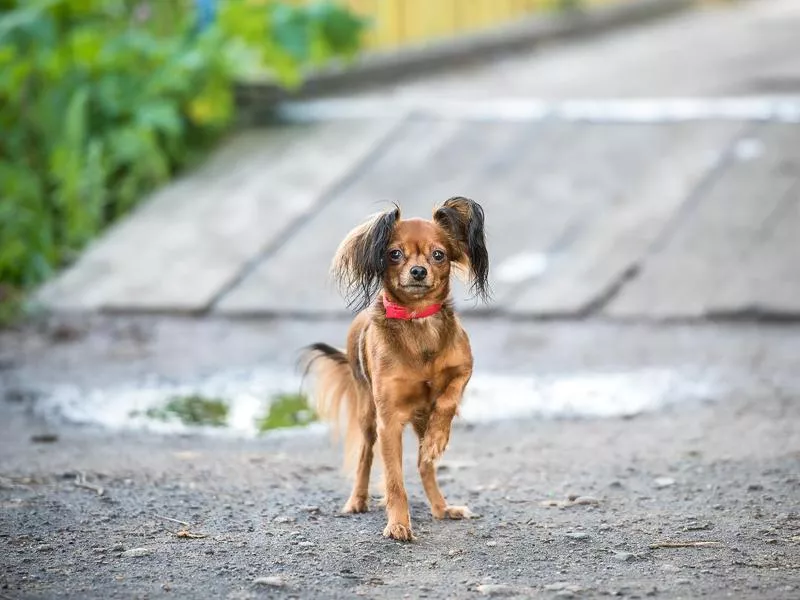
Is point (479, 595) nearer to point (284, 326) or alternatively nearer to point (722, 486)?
point (722, 486)

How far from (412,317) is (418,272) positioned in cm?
23

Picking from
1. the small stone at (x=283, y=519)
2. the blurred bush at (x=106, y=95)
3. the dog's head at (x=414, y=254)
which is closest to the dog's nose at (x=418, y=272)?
the dog's head at (x=414, y=254)

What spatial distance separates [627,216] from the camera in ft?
32.1

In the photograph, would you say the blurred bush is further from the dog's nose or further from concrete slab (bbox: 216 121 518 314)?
the dog's nose

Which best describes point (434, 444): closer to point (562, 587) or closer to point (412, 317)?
point (412, 317)

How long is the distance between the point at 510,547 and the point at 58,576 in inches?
59.7

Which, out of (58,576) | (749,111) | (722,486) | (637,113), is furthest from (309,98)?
(58,576)

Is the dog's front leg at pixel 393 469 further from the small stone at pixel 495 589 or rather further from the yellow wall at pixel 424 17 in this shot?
the yellow wall at pixel 424 17

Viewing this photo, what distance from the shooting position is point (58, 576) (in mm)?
4449

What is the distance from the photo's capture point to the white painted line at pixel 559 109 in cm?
1107

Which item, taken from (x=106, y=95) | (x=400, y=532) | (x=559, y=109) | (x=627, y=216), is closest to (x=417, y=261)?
(x=400, y=532)

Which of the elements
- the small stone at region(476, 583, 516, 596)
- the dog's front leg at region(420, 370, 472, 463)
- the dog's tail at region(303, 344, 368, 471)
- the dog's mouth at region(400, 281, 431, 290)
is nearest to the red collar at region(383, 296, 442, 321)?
the dog's mouth at region(400, 281, 431, 290)

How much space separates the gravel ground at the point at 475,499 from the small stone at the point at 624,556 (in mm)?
28

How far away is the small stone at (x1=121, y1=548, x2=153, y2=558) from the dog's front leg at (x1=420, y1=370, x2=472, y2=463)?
3.36 feet
